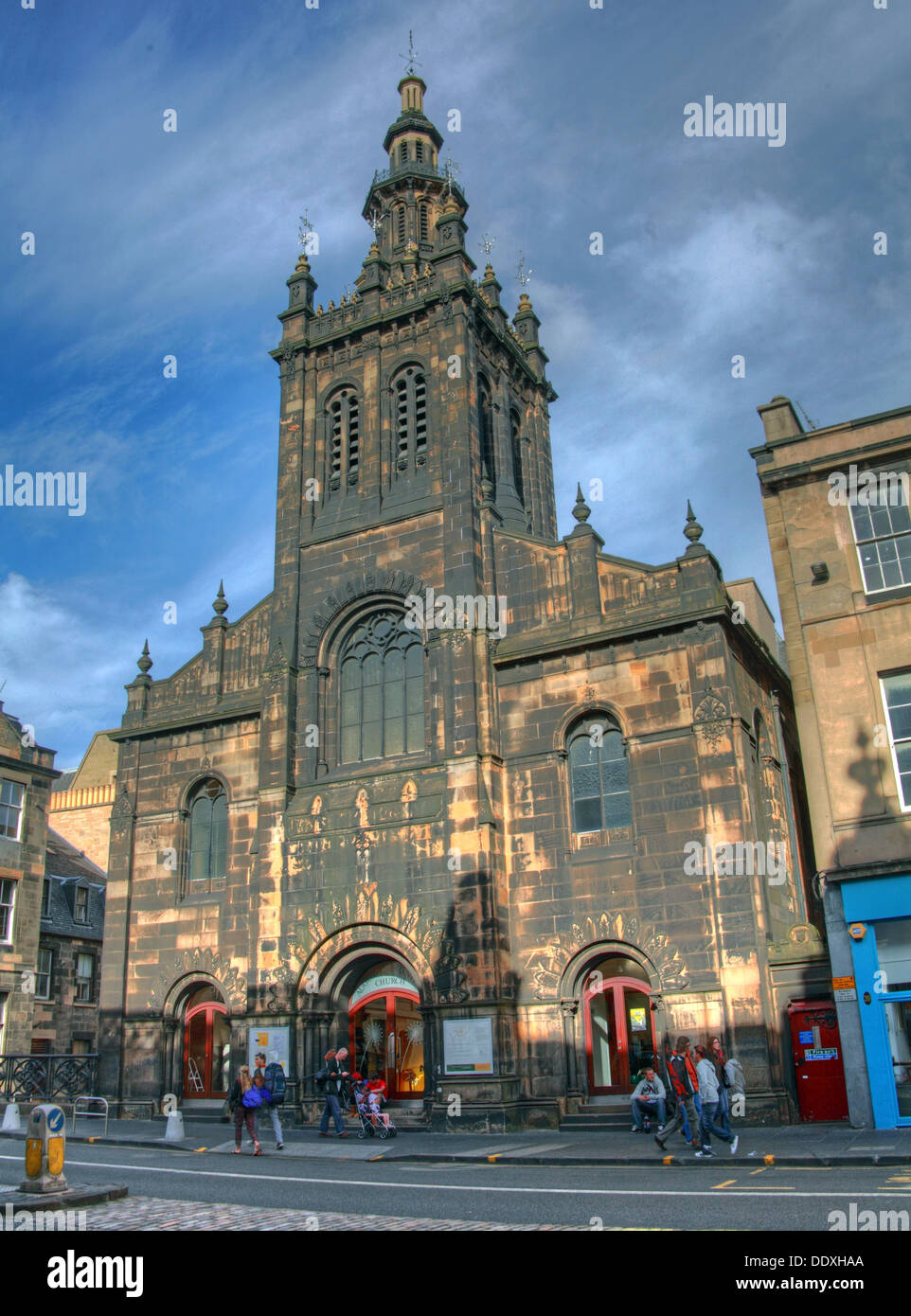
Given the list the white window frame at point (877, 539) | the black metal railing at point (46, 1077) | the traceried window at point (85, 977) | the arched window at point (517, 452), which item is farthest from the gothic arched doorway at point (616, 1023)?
the traceried window at point (85, 977)

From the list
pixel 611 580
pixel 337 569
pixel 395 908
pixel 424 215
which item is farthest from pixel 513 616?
pixel 424 215

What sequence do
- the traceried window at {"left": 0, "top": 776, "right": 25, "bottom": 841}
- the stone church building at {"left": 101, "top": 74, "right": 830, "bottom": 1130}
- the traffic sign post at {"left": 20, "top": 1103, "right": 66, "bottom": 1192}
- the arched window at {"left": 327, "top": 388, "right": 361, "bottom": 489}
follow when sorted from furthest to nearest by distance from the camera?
the traceried window at {"left": 0, "top": 776, "right": 25, "bottom": 841} → the arched window at {"left": 327, "top": 388, "right": 361, "bottom": 489} → the stone church building at {"left": 101, "top": 74, "right": 830, "bottom": 1130} → the traffic sign post at {"left": 20, "top": 1103, "right": 66, "bottom": 1192}

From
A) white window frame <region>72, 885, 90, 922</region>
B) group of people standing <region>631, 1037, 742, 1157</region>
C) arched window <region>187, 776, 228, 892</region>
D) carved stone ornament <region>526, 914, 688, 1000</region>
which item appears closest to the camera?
group of people standing <region>631, 1037, 742, 1157</region>

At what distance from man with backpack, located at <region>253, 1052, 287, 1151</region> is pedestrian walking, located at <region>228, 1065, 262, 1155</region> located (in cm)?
30

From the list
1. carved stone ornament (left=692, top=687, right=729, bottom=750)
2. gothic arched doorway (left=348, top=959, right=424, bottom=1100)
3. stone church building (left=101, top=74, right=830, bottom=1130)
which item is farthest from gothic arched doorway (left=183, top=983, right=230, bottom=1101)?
carved stone ornament (left=692, top=687, right=729, bottom=750)

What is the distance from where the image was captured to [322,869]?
25.9m

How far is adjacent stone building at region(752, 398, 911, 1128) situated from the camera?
18.4 meters

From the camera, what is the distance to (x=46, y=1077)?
27141mm

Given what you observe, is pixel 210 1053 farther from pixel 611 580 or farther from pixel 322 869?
pixel 611 580

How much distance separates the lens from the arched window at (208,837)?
28.4 meters

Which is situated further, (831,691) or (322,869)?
(322,869)

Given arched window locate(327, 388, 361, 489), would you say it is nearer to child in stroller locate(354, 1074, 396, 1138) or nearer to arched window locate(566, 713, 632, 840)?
arched window locate(566, 713, 632, 840)

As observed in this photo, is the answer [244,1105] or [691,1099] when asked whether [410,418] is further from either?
[691,1099]
